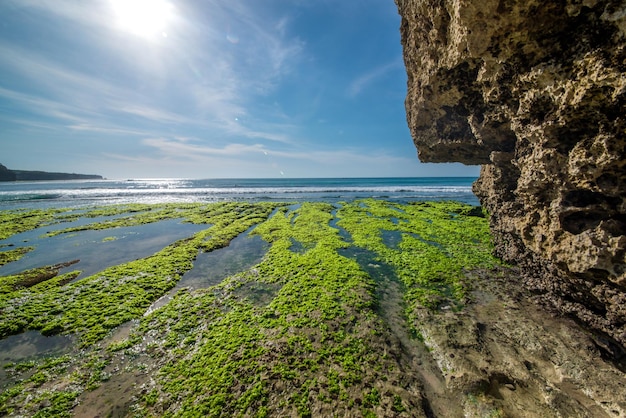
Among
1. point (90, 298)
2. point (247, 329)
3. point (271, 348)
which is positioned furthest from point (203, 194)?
point (271, 348)

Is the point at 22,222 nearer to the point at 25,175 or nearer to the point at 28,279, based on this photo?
the point at 28,279

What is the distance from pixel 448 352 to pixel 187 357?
310 inches

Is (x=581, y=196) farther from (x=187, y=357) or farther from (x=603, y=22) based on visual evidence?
(x=187, y=357)

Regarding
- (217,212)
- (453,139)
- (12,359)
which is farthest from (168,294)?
(217,212)

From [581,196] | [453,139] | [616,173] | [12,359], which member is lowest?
[12,359]

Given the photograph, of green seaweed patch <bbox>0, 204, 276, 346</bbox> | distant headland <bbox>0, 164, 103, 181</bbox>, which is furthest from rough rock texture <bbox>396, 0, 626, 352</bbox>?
distant headland <bbox>0, 164, 103, 181</bbox>

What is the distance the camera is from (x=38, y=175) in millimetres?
164250

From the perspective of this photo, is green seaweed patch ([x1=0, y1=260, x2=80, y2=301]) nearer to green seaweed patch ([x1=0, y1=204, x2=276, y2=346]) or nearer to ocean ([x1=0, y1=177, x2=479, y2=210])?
green seaweed patch ([x1=0, y1=204, x2=276, y2=346])

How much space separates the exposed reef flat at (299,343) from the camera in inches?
222

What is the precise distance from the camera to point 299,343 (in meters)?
7.59

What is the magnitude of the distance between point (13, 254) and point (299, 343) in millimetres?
22547

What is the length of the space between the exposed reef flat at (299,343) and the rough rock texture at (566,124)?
1552mm

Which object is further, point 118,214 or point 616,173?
point 118,214

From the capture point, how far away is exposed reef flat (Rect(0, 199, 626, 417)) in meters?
5.63
